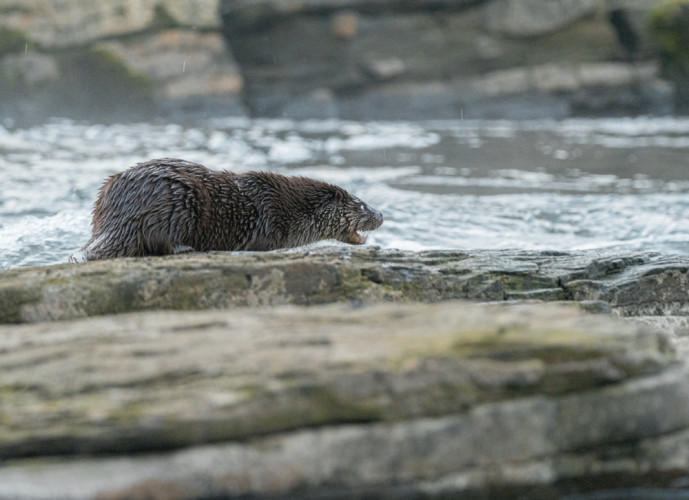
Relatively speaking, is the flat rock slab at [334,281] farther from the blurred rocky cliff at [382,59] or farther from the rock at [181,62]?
the rock at [181,62]

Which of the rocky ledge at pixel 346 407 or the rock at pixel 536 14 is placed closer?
the rocky ledge at pixel 346 407

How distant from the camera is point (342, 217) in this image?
17.6 feet

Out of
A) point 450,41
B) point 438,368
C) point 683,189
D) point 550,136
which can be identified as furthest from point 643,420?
point 450,41

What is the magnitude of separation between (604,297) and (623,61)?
1916cm

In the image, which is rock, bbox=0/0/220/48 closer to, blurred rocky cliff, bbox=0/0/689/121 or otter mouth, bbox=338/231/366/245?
blurred rocky cliff, bbox=0/0/689/121

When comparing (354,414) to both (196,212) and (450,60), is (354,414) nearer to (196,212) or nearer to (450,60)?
(196,212)

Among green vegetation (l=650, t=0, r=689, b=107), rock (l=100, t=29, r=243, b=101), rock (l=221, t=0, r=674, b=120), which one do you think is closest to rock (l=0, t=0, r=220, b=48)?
rock (l=100, t=29, r=243, b=101)

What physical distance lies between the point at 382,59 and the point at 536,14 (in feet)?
13.8

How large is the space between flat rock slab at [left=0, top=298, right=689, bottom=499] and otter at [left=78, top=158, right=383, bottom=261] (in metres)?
1.96

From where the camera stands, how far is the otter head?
521 cm

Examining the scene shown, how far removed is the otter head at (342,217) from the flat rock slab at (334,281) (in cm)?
129

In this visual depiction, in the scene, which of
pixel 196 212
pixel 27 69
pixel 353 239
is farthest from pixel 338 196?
pixel 27 69

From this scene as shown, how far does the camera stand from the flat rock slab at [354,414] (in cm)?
192

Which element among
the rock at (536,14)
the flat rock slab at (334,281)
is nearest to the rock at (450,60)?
the rock at (536,14)
